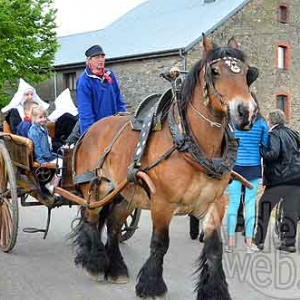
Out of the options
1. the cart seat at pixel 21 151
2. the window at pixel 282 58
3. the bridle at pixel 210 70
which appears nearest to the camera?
the bridle at pixel 210 70

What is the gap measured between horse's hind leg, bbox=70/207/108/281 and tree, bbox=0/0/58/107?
2116 centimetres

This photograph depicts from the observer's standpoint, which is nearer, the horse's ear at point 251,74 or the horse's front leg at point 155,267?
the horse's ear at point 251,74

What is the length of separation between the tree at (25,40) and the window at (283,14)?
43.2 ft

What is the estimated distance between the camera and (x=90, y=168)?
566 cm

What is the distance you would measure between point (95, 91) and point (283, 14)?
95.1 ft

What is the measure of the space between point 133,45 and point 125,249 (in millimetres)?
23624

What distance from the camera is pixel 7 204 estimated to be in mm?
6641

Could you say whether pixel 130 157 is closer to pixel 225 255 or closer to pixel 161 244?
pixel 161 244

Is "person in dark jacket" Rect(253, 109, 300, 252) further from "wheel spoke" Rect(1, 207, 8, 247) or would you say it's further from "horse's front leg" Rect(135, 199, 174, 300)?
"wheel spoke" Rect(1, 207, 8, 247)

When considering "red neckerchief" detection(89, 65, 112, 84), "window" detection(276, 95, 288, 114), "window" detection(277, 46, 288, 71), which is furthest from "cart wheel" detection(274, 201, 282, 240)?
"window" detection(277, 46, 288, 71)

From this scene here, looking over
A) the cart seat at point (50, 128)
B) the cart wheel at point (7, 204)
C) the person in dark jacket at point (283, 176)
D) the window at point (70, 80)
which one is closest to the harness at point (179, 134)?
the cart wheel at point (7, 204)

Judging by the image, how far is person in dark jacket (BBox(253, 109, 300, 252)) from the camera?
6863mm

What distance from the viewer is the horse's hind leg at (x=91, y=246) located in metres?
5.55

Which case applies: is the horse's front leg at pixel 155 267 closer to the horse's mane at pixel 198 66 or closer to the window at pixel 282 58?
the horse's mane at pixel 198 66
